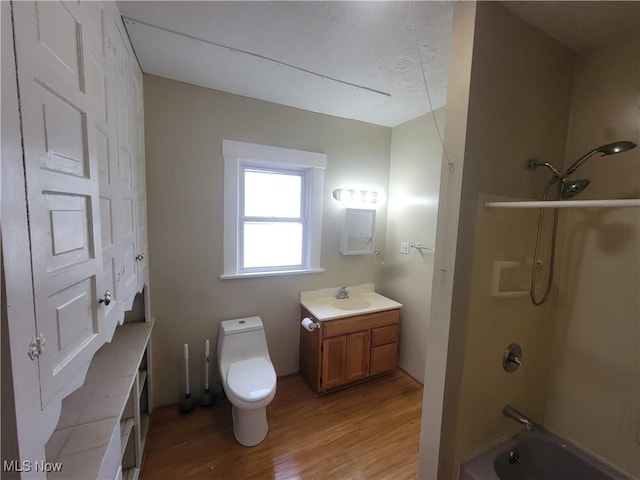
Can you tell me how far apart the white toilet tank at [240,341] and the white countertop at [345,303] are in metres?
0.48

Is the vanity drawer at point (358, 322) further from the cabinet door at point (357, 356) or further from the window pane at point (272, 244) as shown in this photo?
the window pane at point (272, 244)

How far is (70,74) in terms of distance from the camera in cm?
71

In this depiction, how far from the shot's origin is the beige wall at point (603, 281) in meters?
1.22

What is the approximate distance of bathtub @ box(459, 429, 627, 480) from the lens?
4.18ft

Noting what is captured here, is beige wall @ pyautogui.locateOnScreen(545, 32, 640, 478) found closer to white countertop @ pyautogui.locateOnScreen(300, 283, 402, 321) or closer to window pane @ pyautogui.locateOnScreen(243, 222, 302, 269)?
white countertop @ pyautogui.locateOnScreen(300, 283, 402, 321)

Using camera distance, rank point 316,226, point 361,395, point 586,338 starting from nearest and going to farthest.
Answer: point 586,338, point 361,395, point 316,226

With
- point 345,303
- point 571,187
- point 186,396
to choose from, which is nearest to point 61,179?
point 186,396

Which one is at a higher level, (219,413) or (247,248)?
(247,248)

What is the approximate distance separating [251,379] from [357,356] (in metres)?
0.95

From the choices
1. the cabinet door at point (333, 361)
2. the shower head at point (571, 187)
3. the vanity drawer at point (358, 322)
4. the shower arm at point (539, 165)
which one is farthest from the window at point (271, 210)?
the shower head at point (571, 187)

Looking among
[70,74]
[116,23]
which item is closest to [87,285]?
[70,74]

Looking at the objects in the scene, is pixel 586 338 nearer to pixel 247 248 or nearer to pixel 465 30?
pixel 465 30

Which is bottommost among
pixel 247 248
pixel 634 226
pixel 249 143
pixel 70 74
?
pixel 247 248

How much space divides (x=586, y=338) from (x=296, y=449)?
1857mm
